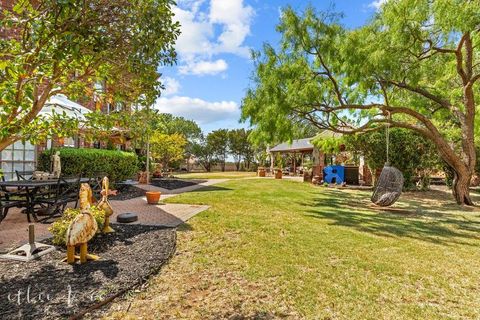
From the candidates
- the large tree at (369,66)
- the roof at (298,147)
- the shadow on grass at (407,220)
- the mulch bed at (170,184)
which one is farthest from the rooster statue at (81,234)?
the roof at (298,147)

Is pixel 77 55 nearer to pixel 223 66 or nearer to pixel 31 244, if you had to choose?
pixel 31 244

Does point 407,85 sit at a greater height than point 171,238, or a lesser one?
greater

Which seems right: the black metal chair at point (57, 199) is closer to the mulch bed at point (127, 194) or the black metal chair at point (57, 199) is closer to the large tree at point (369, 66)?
the mulch bed at point (127, 194)

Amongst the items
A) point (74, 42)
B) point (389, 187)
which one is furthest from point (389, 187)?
point (74, 42)

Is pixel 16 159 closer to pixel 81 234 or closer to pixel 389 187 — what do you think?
pixel 81 234

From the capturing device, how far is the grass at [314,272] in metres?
3.37

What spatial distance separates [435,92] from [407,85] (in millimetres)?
1901

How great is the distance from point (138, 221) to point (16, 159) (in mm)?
6679

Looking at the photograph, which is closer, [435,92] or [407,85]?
[407,85]

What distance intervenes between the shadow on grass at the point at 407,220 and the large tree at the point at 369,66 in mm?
2690

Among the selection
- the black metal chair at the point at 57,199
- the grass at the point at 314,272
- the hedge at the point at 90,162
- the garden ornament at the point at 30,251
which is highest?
the hedge at the point at 90,162

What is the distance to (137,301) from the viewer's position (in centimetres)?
348

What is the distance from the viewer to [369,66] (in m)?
10.2

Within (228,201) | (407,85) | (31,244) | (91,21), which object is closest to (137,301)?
(31,244)
